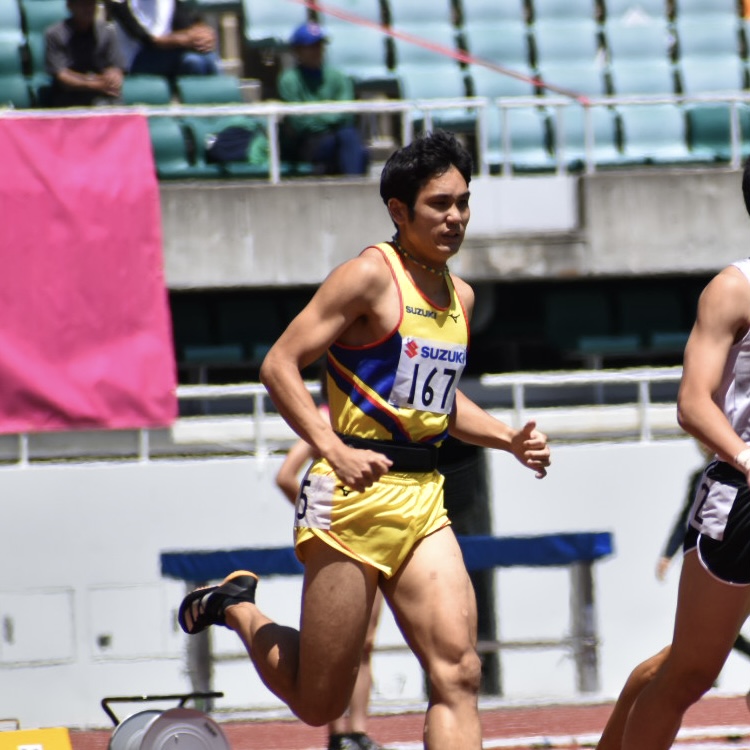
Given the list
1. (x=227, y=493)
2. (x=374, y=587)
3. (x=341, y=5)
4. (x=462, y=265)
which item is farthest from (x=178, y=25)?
(x=374, y=587)

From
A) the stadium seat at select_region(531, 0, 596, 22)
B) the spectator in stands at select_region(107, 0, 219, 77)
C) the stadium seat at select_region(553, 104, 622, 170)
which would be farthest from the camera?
the stadium seat at select_region(531, 0, 596, 22)

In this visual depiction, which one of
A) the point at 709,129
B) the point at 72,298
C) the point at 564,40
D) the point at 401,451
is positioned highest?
the point at 564,40

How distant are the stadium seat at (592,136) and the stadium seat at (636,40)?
99 centimetres

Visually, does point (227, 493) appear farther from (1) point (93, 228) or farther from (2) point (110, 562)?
(1) point (93, 228)

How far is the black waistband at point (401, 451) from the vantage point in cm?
500

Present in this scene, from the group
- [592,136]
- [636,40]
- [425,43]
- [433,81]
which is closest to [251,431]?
[592,136]

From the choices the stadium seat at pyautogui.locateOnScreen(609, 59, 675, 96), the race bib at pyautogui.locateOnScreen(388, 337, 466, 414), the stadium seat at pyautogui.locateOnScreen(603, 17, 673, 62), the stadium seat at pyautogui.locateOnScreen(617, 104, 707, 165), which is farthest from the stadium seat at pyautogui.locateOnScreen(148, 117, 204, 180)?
the race bib at pyautogui.locateOnScreen(388, 337, 466, 414)

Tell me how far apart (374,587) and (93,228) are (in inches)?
269

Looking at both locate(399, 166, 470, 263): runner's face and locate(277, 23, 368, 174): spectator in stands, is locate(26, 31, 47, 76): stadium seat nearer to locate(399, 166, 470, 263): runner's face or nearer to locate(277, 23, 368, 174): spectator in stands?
locate(277, 23, 368, 174): spectator in stands

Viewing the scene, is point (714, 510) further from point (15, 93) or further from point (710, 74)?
point (710, 74)

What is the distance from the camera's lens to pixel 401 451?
5023 mm

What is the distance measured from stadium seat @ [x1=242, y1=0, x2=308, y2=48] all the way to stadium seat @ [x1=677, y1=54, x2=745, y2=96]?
3.31 meters

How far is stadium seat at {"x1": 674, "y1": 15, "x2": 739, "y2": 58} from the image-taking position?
50.1 ft

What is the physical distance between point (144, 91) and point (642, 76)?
4377mm
